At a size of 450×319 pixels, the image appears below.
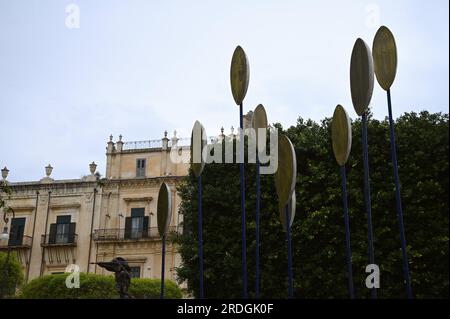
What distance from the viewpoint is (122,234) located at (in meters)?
28.7

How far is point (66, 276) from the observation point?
2503 cm

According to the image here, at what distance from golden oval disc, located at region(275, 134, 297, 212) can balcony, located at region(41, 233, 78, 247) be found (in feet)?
78.7

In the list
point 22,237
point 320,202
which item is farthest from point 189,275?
point 22,237

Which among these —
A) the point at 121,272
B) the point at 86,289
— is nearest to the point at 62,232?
the point at 86,289

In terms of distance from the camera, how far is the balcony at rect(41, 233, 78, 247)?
28.8 meters

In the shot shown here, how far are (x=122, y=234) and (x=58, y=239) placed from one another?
3251mm

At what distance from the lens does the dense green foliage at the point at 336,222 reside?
1397cm

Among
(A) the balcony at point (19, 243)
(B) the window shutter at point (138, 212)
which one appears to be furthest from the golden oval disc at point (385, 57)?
(A) the balcony at point (19, 243)

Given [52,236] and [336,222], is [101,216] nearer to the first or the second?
[52,236]

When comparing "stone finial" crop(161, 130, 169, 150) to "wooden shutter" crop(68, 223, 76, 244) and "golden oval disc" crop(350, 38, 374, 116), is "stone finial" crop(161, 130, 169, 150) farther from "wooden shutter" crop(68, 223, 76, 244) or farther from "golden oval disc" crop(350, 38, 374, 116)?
"golden oval disc" crop(350, 38, 374, 116)

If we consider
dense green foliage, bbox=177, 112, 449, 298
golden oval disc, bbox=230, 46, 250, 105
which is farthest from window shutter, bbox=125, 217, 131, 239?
golden oval disc, bbox=230, 46, 250, 105

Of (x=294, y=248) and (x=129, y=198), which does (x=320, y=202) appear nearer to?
(x=294, y=248)

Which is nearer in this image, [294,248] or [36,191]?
[294,248]
